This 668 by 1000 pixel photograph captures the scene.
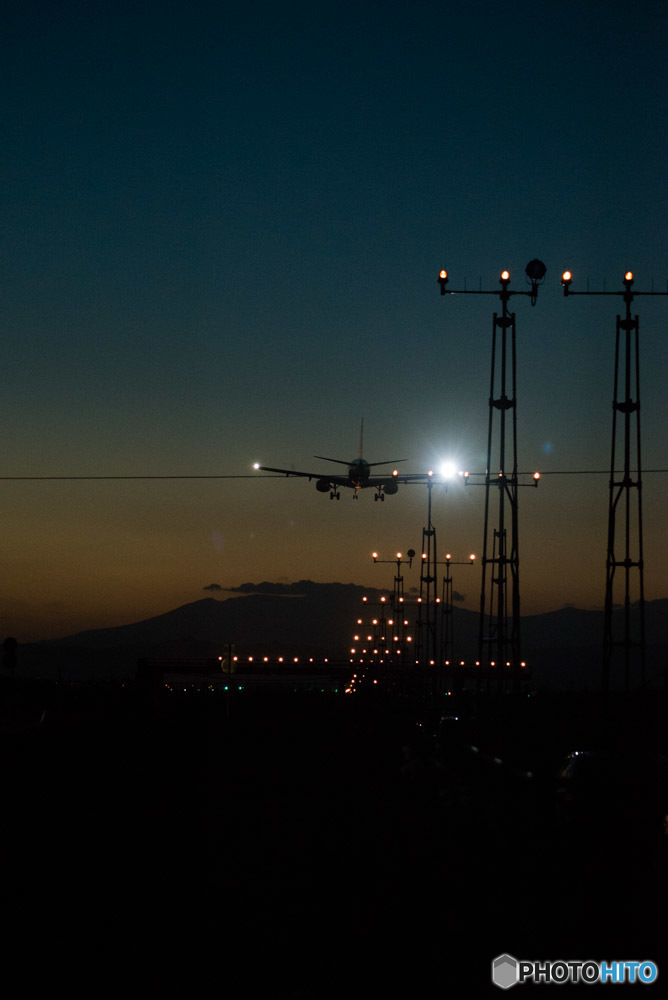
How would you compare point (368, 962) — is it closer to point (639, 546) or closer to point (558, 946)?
point (558, 946)

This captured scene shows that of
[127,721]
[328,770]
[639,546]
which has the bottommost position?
[127,721]

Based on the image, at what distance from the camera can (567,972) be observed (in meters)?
8.68

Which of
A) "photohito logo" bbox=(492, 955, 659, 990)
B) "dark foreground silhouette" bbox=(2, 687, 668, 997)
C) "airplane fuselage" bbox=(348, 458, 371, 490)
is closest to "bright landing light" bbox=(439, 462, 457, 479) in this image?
"airplane fuselage" bbox=(348, 458, 371, 490)

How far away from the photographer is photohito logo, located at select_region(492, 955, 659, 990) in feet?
28.1

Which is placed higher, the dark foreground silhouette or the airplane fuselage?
the airplane fuselage

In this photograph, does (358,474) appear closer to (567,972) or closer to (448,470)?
(448,470)

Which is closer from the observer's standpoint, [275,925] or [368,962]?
[368,962]

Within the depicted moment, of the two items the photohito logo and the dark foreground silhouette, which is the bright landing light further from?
the photohito logo

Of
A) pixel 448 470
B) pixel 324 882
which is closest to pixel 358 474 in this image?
pixel 448 470

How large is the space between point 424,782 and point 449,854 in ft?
14.7

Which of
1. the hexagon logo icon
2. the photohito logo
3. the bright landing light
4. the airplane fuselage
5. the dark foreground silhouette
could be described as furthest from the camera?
the airplane fuselage

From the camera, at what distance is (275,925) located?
10.0 metres

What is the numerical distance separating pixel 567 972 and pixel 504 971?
0.54m

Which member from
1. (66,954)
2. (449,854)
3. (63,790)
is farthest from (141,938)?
(63,790)
